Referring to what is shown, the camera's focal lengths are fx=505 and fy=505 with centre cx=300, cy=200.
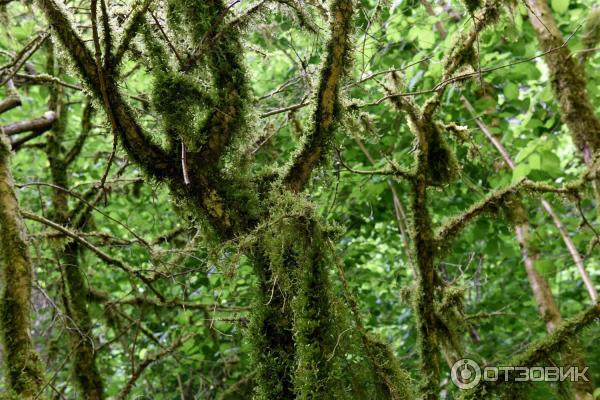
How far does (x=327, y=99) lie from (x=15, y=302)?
135cm

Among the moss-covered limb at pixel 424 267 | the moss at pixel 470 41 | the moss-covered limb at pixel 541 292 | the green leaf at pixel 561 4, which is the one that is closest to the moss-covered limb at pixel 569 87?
the green leaf at pixel 561 4

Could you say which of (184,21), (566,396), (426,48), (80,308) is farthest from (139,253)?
(566,396)

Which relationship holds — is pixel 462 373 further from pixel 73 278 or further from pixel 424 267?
pixel 73 278

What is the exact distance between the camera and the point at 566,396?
1.67 m

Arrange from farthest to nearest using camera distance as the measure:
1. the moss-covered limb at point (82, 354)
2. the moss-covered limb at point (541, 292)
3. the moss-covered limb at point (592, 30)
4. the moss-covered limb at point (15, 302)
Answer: the moss-covered limb at point (82, 354)
the moss-covered limb at point (541, 292)
the moss-covered limb at point (592, 30)
the moss-covered limb at point (15, 302)

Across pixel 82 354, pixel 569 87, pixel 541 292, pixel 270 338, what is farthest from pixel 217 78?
pixel 541 292

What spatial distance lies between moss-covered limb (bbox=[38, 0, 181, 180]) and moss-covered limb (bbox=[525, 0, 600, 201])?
2.26 meters

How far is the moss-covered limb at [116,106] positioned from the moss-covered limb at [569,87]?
2.26 metres

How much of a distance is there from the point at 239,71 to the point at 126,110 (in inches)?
12.9

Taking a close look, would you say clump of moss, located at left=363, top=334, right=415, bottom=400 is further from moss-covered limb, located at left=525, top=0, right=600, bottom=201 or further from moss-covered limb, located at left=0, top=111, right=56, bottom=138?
moss-covered limb, located at left=0, top=111, right=56, bottom=138

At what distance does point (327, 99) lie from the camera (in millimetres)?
1526

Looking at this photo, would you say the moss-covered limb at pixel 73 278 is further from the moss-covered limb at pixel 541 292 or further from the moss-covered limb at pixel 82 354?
the moss-covered limb at pixel 541 292

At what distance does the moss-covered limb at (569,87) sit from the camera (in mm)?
2715

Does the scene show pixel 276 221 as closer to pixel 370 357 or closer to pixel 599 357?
pixel 370 357
